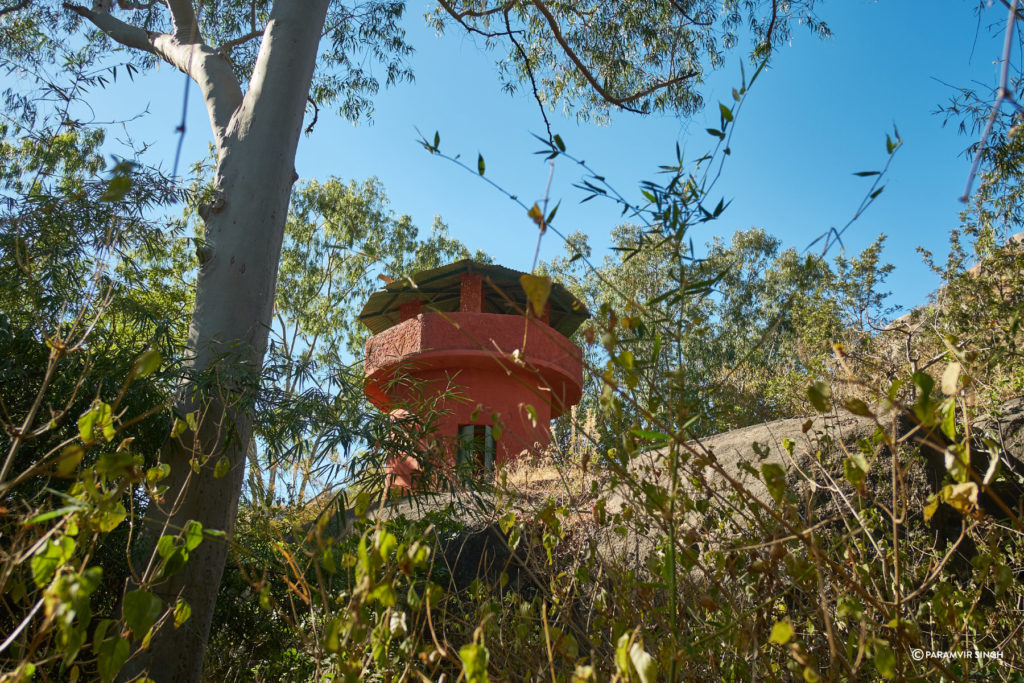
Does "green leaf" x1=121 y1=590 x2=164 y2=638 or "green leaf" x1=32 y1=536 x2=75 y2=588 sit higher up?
"green leaf" x1=32 y1=536 x2=75 y2=588

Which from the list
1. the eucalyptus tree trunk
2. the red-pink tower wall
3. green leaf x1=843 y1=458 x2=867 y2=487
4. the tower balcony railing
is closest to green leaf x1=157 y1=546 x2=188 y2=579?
green leaf x1=843 y1=458 x2=867 y2=487

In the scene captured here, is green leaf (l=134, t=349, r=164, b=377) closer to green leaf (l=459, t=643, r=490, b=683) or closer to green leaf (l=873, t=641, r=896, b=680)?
green leaf (l=459, t=643, r=490, b=683)

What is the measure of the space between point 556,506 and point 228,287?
2435mm

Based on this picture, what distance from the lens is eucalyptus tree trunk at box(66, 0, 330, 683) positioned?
3.15 metres

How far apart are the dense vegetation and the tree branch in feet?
1.93

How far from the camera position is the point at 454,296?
11.0 meters

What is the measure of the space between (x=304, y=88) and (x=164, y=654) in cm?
336

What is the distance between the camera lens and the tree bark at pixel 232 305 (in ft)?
10.3

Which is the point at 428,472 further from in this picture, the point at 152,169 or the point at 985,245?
the point at 985,245

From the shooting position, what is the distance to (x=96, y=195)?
407 cm

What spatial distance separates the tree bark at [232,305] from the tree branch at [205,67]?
2.2 inches

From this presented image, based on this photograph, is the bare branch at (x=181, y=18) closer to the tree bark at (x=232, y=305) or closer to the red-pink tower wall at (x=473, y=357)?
the tree bark at (x=232, y=305)

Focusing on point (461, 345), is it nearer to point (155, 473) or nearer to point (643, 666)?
point (155, 473)

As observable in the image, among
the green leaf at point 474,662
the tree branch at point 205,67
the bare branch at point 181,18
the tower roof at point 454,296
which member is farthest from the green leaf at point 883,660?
the tower roof at point 454,296
